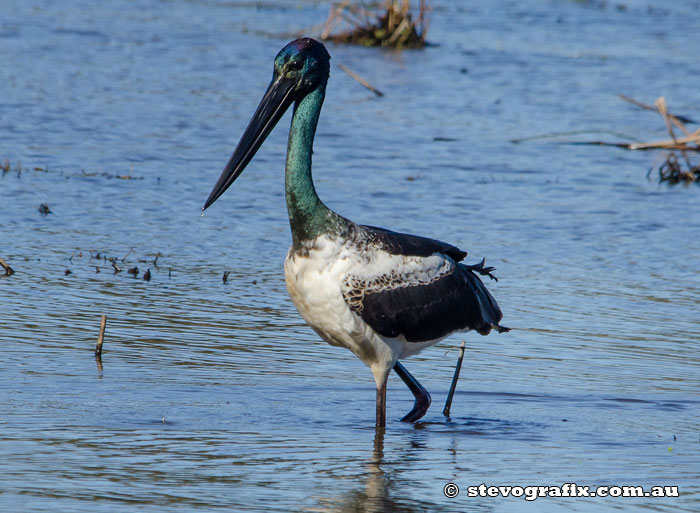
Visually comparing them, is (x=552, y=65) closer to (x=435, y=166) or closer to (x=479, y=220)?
(x=435, y=166)

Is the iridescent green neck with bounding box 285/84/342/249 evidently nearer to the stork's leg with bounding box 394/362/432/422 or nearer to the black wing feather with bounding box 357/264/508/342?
the black wing feather with bounding box 357/264/508/342

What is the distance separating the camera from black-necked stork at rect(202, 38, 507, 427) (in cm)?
546

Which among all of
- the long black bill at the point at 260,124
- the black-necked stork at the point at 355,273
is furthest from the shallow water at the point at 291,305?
the long black bill at the point at 260,124

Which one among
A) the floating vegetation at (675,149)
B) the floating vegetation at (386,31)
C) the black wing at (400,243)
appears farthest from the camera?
the floating vegetation at (386,31)

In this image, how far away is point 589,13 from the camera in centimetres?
2400

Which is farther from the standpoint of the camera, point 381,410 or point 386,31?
point 386,31

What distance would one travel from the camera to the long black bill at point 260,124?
5.93 m

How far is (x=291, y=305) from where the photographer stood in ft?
24.5

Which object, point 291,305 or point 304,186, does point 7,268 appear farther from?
point 304,186

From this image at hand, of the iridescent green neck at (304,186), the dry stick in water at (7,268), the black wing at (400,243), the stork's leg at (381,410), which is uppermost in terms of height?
the iridescent green neck at (304,186)

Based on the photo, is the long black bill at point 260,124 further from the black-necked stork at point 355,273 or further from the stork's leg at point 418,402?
the stork's leg at point 418,402

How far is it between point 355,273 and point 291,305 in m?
2.06

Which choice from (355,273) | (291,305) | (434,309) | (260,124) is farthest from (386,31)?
(355,273)

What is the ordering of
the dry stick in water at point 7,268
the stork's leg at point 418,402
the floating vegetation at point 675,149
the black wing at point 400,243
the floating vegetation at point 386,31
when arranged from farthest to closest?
the floating vegetation at point 386,31 → the floating vegetation at point 675,149 → the dry stick in water at point 7,268 → the stork's leg at point 418,402 → the black wing at point 400,243
